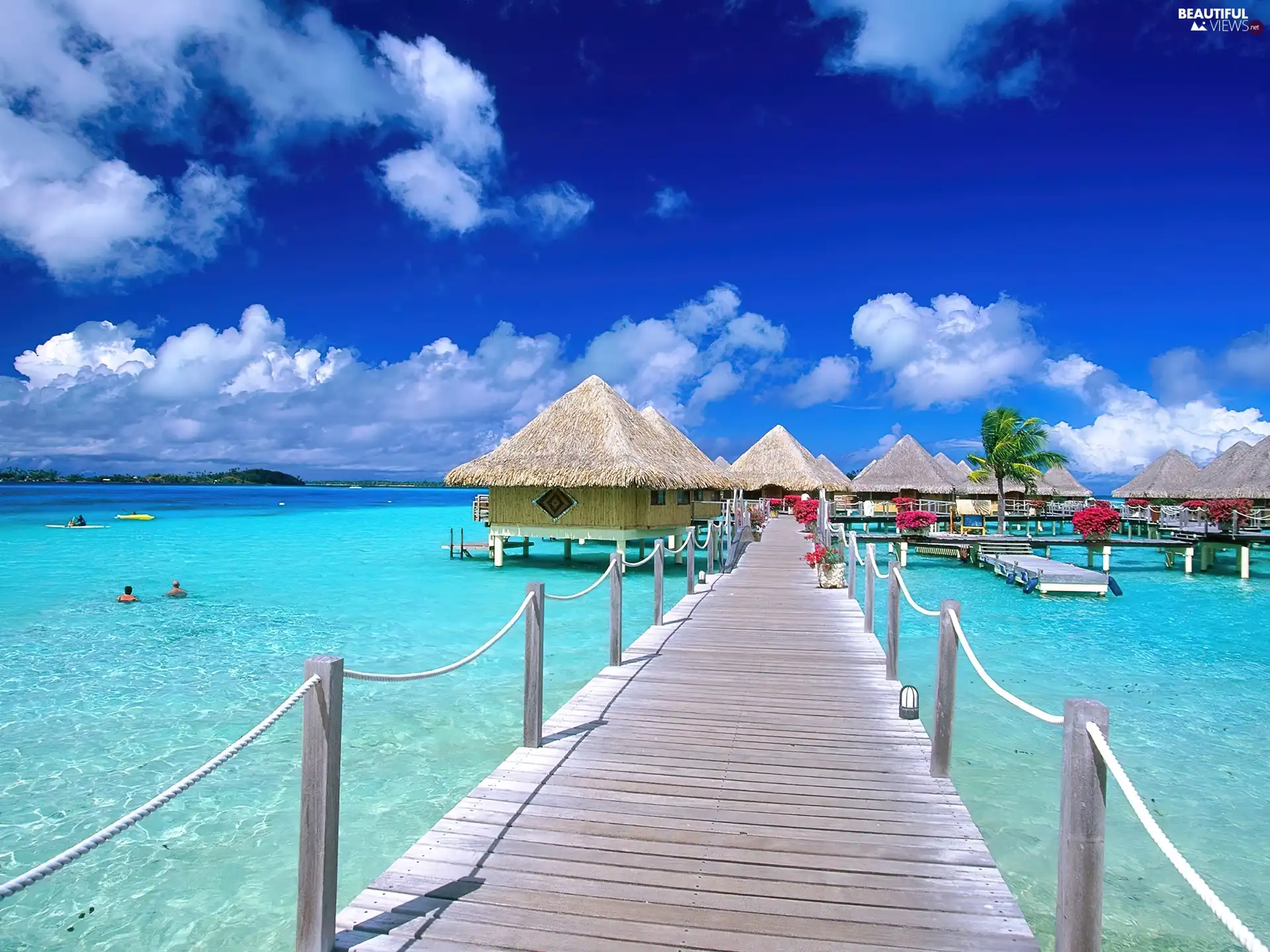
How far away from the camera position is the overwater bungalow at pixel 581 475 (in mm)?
22312

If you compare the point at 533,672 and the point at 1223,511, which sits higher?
the point at 1223,511

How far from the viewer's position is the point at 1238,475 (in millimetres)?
33562

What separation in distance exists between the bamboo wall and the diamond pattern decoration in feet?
0.34

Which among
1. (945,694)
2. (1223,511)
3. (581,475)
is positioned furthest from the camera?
(1223,511)

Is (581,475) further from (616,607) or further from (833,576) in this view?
(616,607)

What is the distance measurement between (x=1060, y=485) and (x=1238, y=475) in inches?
369

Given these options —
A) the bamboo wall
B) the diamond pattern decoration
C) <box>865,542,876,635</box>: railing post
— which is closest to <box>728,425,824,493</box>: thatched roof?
the bamboo wall

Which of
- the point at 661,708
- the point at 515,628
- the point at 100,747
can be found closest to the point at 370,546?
the point at 515,628

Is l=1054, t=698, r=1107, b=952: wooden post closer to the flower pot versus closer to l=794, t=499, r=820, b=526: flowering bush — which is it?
the flower pot

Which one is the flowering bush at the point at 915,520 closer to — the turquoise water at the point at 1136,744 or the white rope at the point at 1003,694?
the turquoise water at the point at 1136,744

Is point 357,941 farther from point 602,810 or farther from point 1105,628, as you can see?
point 1105,628

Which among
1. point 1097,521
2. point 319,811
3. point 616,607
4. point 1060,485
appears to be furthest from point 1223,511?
point 319,811

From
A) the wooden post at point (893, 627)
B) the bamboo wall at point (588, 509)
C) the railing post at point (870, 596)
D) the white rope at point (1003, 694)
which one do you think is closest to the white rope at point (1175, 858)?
the white rope at point (1003, 694)

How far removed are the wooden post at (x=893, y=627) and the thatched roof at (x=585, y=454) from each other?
1436cm
